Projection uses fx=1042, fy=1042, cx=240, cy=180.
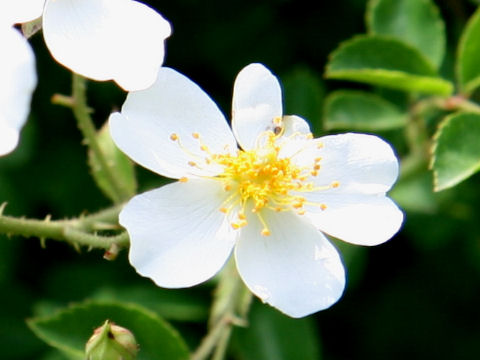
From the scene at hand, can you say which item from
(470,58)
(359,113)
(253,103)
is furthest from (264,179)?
(470,58)

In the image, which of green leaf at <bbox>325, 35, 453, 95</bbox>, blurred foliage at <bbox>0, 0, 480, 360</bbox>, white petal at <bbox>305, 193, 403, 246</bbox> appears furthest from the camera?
blurred foliage at <bbox>0, 0, 480, 360</bbox>

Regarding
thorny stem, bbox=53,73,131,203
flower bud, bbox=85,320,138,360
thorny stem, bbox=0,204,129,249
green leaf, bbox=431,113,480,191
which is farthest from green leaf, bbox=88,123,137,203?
green leaf, bbox=431,113,480,191

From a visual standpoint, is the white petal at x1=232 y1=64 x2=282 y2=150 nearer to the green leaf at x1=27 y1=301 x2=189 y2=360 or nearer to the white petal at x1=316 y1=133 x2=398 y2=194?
the white petal at x1=316 y1=133 x2=398 y2=194

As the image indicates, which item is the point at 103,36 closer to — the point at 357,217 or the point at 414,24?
the point at 357,217

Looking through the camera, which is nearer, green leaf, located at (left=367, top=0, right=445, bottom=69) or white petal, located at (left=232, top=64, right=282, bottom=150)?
white petal, located at (left=232, top=64, right=282, bottom=150)

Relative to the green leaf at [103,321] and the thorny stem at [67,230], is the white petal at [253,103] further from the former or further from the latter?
the green leaf at [103,321]
